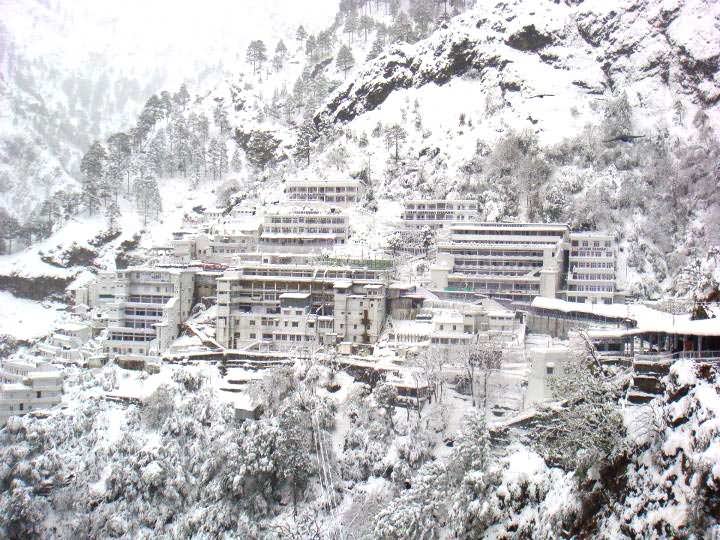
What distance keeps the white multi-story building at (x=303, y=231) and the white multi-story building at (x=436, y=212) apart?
6276mm

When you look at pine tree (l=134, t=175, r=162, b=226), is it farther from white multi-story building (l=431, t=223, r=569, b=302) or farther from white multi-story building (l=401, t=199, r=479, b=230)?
white multi-story building (l=431, t=223, r=569, b=302)

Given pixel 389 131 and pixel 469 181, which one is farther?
pixel 389 131

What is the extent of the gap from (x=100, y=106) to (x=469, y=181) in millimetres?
99406

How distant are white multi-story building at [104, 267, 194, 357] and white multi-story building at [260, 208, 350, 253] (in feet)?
31.1

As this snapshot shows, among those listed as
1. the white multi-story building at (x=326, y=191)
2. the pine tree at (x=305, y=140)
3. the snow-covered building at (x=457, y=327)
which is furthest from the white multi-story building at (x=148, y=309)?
the pine tree at (x=305, y=140)

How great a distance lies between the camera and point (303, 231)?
6688 cm

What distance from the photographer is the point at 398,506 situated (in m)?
35.5

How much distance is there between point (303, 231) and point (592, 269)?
997 inches

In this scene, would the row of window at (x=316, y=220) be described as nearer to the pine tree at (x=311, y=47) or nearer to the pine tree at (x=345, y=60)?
the pine tree at (x=345, y=60)

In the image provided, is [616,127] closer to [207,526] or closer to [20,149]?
[207,526]

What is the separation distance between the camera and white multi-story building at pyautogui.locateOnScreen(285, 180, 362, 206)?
75.1 meters

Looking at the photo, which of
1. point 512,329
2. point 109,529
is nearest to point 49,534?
point 109,529

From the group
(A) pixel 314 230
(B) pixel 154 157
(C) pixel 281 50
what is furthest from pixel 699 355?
(C) pixel 281 50

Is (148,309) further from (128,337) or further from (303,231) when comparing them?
(303,231)
